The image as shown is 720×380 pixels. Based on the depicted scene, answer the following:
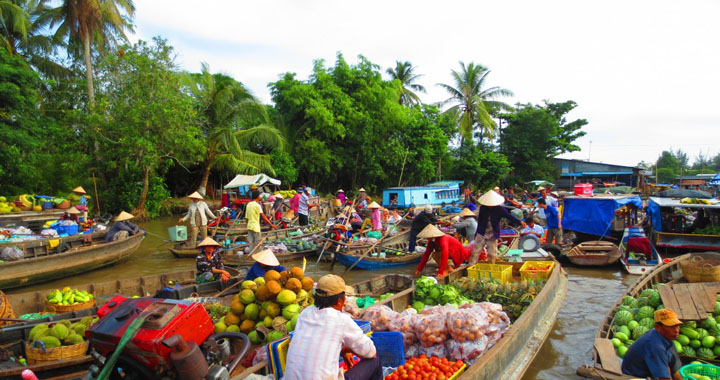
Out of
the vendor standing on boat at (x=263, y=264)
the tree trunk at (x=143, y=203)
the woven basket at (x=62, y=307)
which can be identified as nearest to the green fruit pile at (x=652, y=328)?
the vendor standing on boat at (x=263, y=264)

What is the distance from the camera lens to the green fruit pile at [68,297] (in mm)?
6332

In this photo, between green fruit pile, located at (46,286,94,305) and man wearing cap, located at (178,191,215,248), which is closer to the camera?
green fruit pile, located at (46,286,94,305)

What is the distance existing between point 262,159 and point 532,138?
840 inches

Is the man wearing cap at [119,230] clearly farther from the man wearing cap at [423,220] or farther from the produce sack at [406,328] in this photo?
the produce sack at [406,328]

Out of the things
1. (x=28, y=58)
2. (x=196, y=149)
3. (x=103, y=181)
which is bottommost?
(x=103, y=181)

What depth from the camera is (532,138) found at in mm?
33031

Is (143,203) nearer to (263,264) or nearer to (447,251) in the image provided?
(263,264)

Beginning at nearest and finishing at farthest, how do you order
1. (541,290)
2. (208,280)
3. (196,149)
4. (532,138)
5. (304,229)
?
(541,290) → (208,280) → (304,229) → (196,149) → (532,138)

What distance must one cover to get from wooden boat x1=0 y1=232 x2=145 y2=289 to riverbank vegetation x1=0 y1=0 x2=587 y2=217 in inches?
235

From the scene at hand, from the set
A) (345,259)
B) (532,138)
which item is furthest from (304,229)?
(532,138)

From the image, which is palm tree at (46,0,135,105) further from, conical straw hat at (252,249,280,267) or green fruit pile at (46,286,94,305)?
conical straw hat at (252,249,280,267)

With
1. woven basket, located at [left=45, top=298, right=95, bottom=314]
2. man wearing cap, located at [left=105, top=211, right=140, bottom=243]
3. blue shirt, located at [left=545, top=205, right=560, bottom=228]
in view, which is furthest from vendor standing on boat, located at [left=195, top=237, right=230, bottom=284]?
blue shirt, located at [left=545, top=205, right=560, bottom=228]

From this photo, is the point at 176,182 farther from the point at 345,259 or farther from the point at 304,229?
the point at 345,259

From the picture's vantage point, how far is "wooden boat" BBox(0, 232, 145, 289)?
9164 millimetres
